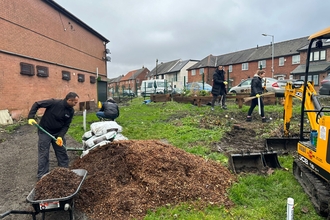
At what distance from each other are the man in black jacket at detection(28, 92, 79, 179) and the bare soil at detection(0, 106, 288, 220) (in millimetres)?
453

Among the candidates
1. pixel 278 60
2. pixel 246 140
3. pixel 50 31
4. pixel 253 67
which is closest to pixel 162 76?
pixel 253 67

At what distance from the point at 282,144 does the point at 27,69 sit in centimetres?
1259

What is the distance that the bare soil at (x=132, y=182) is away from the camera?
3404mm

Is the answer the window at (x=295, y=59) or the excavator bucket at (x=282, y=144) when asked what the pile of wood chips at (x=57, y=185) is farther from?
the window at (x=295, y=59)

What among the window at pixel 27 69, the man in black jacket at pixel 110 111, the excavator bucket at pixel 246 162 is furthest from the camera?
the window at pixel 27 69

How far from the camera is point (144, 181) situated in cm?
374

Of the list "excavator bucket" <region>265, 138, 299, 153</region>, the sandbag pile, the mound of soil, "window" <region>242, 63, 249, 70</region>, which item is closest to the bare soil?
the mound of soil

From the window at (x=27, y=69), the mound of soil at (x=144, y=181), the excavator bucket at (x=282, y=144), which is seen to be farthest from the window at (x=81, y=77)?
the excavator bucket at (x=282, y=144)

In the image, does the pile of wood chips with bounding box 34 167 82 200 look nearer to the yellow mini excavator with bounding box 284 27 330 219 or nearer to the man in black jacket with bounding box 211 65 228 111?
the yellow mini excavator with bounding box 284 27 330 219

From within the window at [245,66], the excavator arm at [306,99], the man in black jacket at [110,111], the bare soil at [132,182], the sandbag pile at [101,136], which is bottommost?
the bare soil at [132,182]

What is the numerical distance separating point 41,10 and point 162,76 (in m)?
49.1

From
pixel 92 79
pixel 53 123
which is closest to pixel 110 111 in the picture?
pixel 53 123

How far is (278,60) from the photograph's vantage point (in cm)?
4044

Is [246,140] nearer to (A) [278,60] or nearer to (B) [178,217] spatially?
(B) [178,217]
